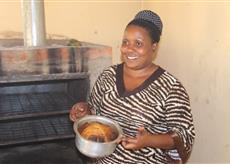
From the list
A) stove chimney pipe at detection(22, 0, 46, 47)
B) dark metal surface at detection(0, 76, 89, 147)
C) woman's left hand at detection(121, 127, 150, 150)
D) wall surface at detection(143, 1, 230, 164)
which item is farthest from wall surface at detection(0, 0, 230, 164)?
woman's left hand at detection(121, 127, 150, 150)

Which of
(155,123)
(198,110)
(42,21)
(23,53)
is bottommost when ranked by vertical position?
(198,110)

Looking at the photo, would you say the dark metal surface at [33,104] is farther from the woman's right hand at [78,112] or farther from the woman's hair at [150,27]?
the woman's hair at [150,27]

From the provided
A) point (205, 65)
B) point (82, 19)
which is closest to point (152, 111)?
point (205, 65)

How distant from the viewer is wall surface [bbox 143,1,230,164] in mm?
1701

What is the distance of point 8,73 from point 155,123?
76cm

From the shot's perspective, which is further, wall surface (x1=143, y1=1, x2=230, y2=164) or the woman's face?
wall surface (x1=143, y1=1, x2=230, y2=164)

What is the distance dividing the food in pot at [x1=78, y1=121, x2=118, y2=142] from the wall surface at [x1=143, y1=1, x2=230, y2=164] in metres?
0.70

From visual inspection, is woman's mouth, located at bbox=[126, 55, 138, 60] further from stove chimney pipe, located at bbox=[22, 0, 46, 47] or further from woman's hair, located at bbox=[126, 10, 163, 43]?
stove chimney pipe, located at bbox=[22, 0, 46, 47]

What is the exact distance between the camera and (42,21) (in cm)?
177

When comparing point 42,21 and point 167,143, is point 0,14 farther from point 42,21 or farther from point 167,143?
point 167,143

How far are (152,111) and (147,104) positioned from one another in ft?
0.11

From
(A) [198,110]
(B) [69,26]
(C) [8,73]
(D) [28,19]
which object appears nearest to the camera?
(C) [8,73]

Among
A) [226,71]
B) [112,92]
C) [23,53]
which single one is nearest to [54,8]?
[23,53]

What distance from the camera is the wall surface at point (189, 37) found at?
67.7 inches
